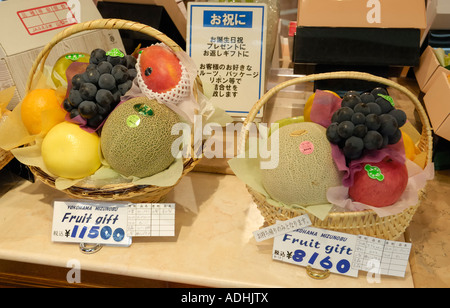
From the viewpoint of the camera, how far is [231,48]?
1.21 m

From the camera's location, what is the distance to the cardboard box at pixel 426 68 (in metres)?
1.18

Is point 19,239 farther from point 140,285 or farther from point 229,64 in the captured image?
point 229,64

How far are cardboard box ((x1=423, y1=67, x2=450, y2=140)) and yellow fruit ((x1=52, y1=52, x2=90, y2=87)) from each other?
100 centimetres

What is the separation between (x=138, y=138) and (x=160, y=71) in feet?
0.57

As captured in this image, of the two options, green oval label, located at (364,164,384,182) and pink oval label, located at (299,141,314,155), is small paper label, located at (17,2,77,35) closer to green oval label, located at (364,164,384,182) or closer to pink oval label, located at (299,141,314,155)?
pink oval label, located at (299,141,314,155)

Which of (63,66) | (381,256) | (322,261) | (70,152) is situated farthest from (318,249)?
(63,66)

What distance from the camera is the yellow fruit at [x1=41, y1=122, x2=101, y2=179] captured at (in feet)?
2.96

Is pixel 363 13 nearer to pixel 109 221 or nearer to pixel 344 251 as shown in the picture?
pixel 344 251

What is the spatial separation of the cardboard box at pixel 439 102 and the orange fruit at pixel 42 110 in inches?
39.9

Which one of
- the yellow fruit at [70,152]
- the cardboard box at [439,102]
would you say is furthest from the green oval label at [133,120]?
the cardboard box at [439,102]

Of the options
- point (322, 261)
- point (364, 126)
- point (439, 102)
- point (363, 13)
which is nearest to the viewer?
point (364, 126)

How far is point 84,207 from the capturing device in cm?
94

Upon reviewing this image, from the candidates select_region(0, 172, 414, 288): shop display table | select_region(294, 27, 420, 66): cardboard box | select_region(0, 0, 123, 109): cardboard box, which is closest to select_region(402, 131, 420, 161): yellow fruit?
select_region(0, 172, 414, 288): shop display table
